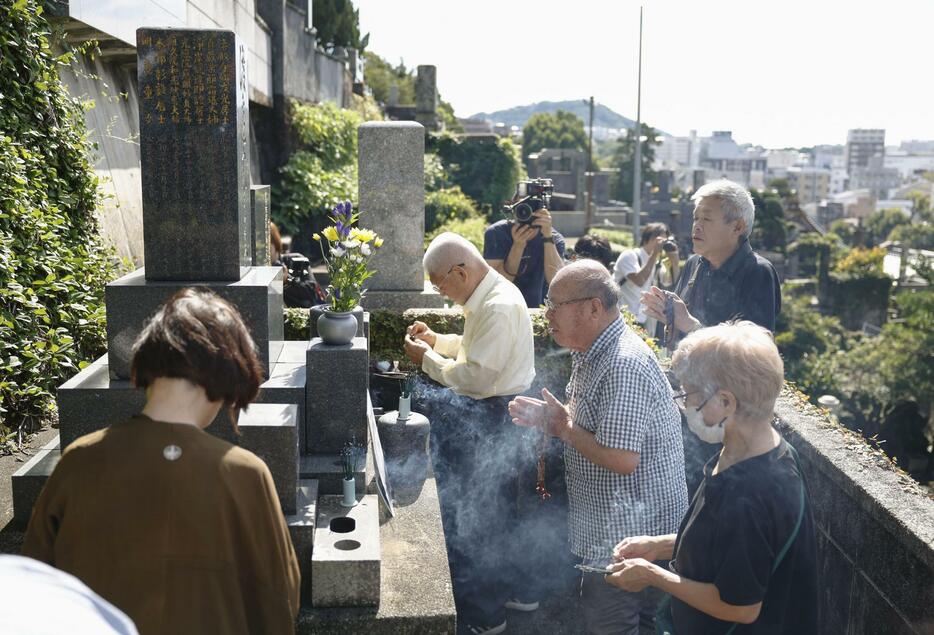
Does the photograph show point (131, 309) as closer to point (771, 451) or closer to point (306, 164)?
point (771, 451)

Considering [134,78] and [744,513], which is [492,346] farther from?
[134,78]

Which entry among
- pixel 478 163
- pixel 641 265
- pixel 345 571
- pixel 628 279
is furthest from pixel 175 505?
pixel 478 163

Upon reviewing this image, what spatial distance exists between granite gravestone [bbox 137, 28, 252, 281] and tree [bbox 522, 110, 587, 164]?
98580 millimetres

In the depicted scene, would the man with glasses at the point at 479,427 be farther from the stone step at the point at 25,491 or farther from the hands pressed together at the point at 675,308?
the stone step at the point at 25,491

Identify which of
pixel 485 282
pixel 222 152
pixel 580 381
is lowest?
pixel 580 381

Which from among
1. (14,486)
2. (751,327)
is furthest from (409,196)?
(751,327)

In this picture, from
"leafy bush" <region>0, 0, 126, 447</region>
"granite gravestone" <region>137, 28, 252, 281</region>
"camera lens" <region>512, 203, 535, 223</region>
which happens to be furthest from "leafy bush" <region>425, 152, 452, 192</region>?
"granite gravestone" <region>137, 28, 252, 281</region>

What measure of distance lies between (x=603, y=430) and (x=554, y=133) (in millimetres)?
106401

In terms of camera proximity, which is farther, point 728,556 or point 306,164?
point 306,164

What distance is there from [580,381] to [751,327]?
3.40 ft

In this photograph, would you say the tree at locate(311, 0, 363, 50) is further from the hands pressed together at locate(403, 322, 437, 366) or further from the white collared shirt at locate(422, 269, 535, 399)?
the white collared shirt at locate(422, 269, 535, 399)

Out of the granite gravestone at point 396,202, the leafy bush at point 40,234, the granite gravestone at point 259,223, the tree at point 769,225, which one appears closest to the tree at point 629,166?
the tree at point 769,225

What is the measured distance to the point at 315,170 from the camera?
15.9 meters

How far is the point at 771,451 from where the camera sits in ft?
8.13
